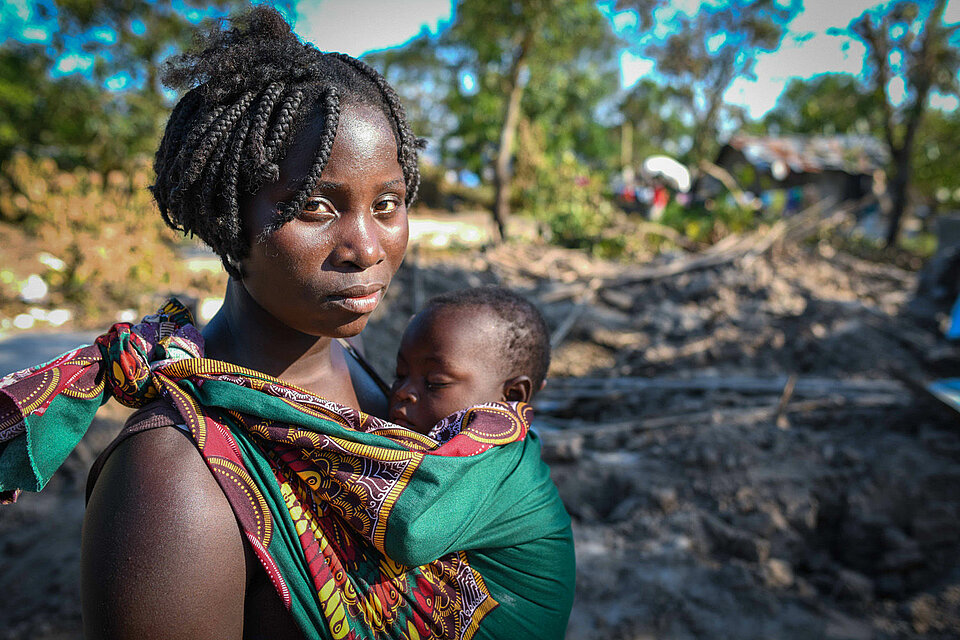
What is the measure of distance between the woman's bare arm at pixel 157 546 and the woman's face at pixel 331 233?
0.30 metres

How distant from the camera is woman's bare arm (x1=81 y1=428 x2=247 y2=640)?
923 millimetres

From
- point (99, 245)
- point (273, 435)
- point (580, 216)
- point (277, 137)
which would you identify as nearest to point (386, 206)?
point (277, 137)

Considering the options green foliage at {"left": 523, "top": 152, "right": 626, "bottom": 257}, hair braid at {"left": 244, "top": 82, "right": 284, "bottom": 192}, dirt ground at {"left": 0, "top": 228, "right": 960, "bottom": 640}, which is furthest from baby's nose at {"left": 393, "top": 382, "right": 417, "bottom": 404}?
green foliage at {"left": 523, "top": 152, "right": 626, "bottom": 257}

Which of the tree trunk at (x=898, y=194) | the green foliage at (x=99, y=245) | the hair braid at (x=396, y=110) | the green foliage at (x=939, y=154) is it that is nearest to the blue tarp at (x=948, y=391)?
the hair braid at (x=396, y=110)

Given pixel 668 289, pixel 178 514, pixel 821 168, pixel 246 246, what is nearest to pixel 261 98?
pixel 246 246

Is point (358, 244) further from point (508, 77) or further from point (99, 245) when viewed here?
point (508, 77)

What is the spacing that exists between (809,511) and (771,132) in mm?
47124

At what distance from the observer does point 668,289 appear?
8781 millimetres

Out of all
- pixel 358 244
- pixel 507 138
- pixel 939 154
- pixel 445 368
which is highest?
pixel 358 244

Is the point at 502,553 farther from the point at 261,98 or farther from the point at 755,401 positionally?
the point at 755,401

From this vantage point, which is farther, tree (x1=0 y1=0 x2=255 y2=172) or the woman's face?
tree (x1=0 y1=0 x2=255 y2=172)

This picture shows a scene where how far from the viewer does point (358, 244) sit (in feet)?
3.62

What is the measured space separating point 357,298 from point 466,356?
1.87ft

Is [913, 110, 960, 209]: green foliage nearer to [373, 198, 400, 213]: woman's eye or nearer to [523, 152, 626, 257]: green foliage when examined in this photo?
[523, 152, 626, 257]: green foliage
